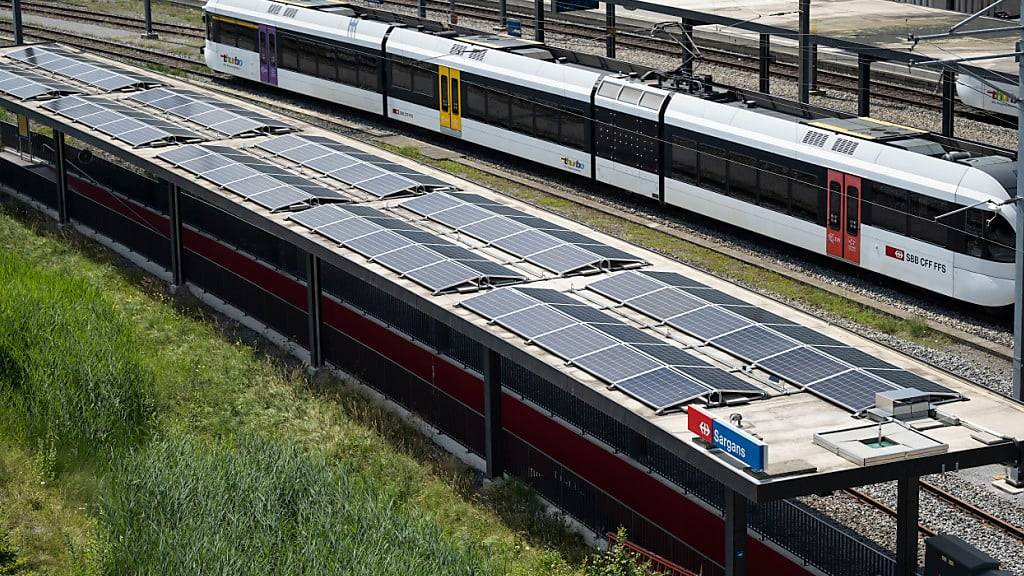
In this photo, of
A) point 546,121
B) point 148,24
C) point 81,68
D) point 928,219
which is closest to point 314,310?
point 928,219

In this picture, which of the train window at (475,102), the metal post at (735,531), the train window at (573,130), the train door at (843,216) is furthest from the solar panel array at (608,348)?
the train window at (475,102)

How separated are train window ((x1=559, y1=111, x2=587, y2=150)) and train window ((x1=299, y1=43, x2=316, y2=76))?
476 inches

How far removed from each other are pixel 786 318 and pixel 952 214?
7852 mm

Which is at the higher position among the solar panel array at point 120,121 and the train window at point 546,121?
the solar panel array at point 120,121

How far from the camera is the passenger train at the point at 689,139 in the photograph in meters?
27.9

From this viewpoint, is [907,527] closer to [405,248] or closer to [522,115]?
[405,248]

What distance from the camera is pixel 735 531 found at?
53.7 ft

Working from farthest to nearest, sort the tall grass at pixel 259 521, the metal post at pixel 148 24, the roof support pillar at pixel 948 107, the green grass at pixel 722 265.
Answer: the metal post at pixel 148 24
the roof support pillar at pixel 948 107
the green grass at pixel 722 265
the tall grass at pixel 259 521

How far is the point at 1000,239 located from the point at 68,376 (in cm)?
1587

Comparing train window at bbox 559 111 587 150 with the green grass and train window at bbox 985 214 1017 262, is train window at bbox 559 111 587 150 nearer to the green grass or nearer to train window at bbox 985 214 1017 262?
the green grass

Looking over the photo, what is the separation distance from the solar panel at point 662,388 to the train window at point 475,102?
2287 centimetres

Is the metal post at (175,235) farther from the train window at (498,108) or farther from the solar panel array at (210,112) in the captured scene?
the train window at (498,108)

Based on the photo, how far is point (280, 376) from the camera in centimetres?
2623

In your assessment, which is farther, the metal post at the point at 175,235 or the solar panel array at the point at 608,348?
the metal post at the point at 175,235
